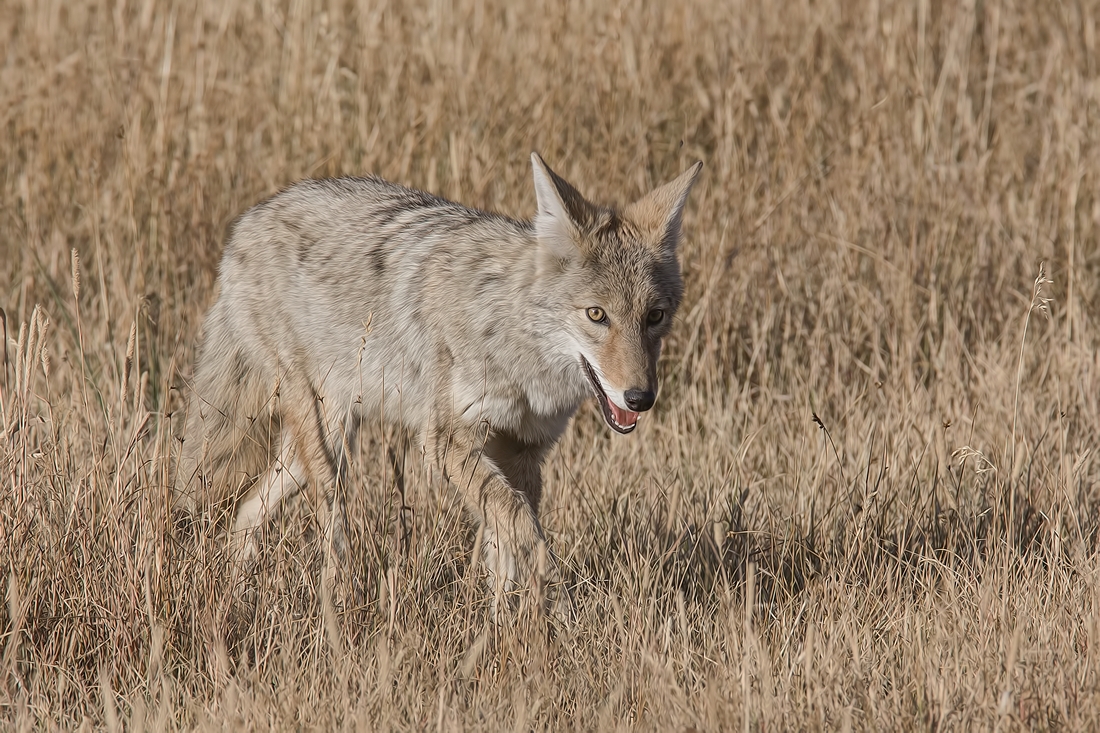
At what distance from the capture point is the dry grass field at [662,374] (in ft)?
10.2

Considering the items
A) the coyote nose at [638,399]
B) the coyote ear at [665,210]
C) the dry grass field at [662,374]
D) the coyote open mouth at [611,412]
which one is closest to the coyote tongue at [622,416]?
the coyote open mouth at [611,412]

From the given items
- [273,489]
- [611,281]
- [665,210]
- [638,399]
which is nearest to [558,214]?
[611,281]

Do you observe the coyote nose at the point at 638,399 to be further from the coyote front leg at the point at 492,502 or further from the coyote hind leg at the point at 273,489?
the coyote hind leg at the point at 273,489

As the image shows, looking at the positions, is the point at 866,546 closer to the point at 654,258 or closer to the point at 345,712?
the point at 654,258

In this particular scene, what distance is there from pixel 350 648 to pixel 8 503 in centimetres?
105

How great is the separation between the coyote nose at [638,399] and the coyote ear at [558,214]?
0.61m

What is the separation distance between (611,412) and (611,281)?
17.9 inches

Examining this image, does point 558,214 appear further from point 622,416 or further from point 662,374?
point 662,374

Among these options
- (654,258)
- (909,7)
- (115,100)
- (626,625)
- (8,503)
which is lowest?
(626,625)

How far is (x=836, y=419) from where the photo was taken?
519 centimetres

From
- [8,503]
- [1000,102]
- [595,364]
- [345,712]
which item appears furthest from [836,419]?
[8,503]

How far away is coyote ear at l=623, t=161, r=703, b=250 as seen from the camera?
13.7 feet

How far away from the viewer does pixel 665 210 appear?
4.21 metres

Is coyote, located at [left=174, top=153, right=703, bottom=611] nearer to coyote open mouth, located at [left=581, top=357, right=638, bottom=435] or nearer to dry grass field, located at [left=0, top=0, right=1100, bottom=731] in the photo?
coyote open mouth, located at [left=581, top=357, right=638, bottom=435]
